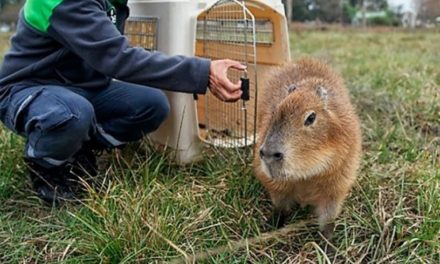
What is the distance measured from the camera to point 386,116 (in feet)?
10.5

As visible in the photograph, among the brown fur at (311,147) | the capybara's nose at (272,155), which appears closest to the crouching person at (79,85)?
the brown fur at (311,147)

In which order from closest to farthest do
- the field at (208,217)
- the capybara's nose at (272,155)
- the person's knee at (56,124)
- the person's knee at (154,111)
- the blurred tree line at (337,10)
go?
1. the capybara's nose at (272,155)
2. the field at (208,217)
3. the person's knee at (56,124)
4. the person's knee at (154,111)
5. the blurred tree line at (337,10)

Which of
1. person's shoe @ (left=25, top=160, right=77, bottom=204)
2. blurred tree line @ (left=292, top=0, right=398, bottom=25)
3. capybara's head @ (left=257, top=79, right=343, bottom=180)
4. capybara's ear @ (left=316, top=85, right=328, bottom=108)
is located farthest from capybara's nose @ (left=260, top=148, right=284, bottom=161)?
blurred tree line @ (left=292, top=0, right=398, bottom=25)

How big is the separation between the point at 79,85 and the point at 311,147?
3.30 ft

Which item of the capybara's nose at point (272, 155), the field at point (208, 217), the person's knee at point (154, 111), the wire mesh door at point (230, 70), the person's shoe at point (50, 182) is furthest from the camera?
the wire mesh door at point (230, 70)

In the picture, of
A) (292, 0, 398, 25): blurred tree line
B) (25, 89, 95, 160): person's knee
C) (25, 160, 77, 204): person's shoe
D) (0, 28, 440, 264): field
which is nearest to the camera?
(0, 28, 440, 264): field

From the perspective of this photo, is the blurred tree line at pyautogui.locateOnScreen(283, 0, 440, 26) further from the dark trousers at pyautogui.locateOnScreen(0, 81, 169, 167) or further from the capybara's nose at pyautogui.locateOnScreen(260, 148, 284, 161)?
the capybara's nose at pyautogui.locateOnScreen(260, 148, 284, 161)

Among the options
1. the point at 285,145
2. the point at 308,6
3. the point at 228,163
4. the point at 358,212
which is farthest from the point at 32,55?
the point at 308,6

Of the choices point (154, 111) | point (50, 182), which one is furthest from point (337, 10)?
point (50, 182)

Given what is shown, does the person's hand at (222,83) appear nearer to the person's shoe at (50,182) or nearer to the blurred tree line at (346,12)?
the person's shoe at (50,182)

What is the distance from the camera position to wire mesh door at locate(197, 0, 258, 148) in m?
2.55

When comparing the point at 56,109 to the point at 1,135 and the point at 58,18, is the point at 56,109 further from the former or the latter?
the point at 1,135

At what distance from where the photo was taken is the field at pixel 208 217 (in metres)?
1.78

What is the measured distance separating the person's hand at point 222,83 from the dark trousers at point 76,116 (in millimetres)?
449
